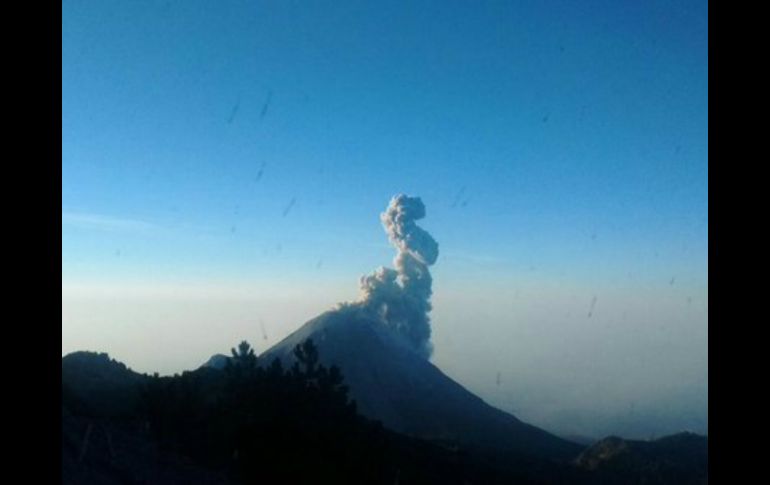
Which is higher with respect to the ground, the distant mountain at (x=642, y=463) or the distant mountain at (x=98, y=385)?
the distant mountain at (x=98, y=385)

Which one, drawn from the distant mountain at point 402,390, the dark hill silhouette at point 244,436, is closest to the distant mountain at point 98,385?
the dark hill silhouette at point 244,436

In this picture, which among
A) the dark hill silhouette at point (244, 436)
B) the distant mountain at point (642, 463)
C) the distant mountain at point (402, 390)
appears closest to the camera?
the dark hill silhouette at point (244, 436)

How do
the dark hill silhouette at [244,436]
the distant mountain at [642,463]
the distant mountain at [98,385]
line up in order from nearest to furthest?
the dark hill silhouette at [244,436] → the distant mountain at [98,385] → the distant mountain at [642,463]

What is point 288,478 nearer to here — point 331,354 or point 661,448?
point 661,448

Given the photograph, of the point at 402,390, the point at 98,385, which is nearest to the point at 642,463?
the point at 98,385

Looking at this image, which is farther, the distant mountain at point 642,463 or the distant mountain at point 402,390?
the distant mountain at point 402,390

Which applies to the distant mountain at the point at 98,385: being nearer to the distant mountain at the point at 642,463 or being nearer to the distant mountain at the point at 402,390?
the distant mountain at the point at 642,463

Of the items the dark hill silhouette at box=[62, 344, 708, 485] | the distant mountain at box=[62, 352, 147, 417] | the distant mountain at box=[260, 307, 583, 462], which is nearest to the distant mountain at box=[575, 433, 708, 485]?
the dark hill silhouette at box=[62, 344, 708, 485]
